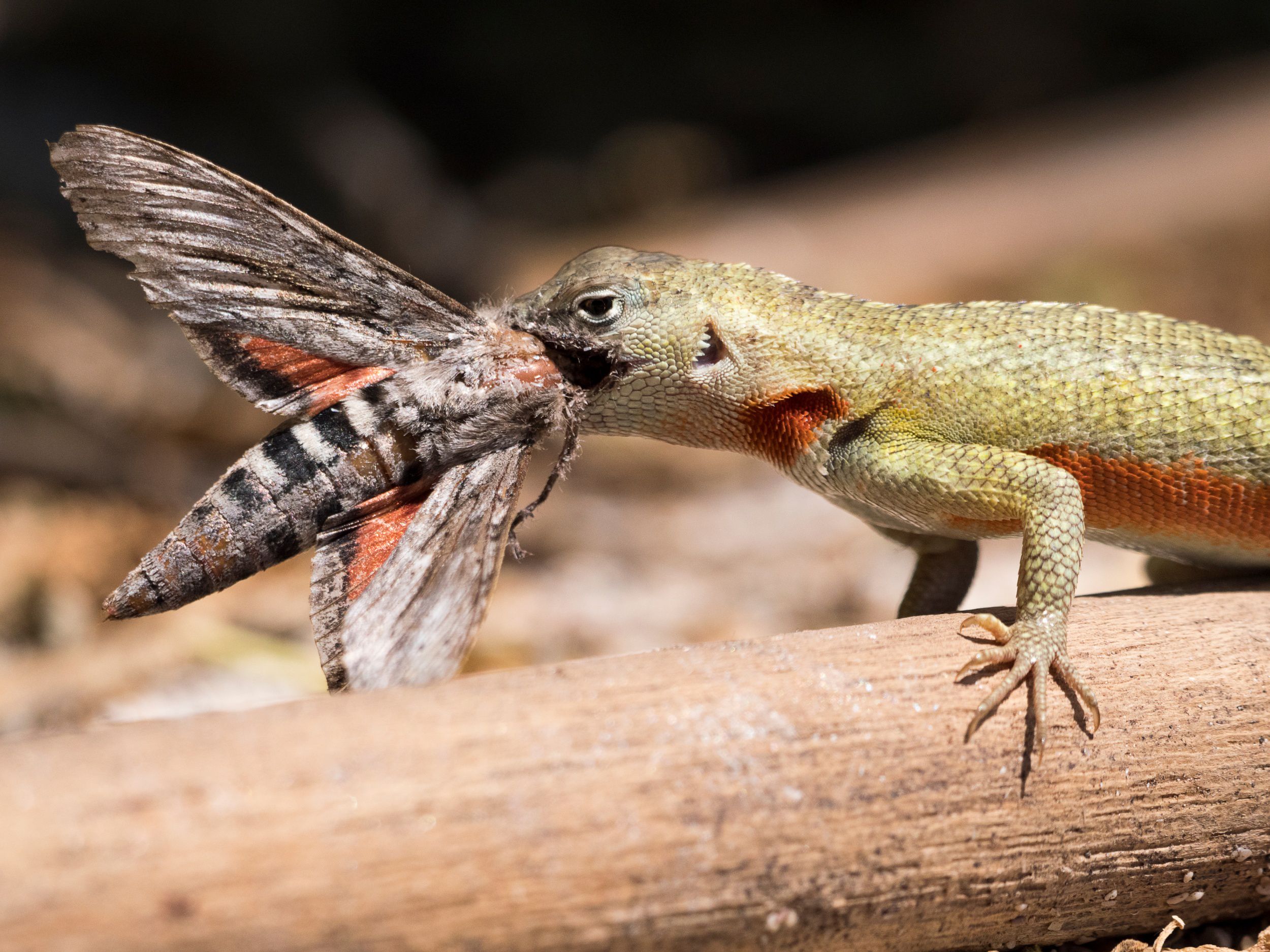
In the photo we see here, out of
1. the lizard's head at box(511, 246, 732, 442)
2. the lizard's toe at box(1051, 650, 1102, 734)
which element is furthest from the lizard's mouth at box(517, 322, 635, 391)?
the lizard's toe at box(1051, 650, 1102, 734)

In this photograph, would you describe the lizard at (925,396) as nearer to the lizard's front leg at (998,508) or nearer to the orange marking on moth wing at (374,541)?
the lizard's front leg at (998,508)

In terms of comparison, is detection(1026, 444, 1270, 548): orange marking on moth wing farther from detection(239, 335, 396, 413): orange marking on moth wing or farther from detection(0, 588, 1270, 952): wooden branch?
detection(239, 335, 396, 413): orange marking on moth wing

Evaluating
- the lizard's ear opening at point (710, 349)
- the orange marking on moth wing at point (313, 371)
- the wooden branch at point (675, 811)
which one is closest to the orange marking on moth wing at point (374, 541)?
the orange marking on moth wing at point (313, 371)

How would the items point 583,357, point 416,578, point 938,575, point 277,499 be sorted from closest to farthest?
point 416,578
point 277,499
point 583,357
point 938,575

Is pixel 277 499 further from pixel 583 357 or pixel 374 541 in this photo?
pixel 583 357

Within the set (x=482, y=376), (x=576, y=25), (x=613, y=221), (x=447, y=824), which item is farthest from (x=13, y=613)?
(x=576, y=25)

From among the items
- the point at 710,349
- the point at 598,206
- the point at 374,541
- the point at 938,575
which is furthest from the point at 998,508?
the point at 598,206
